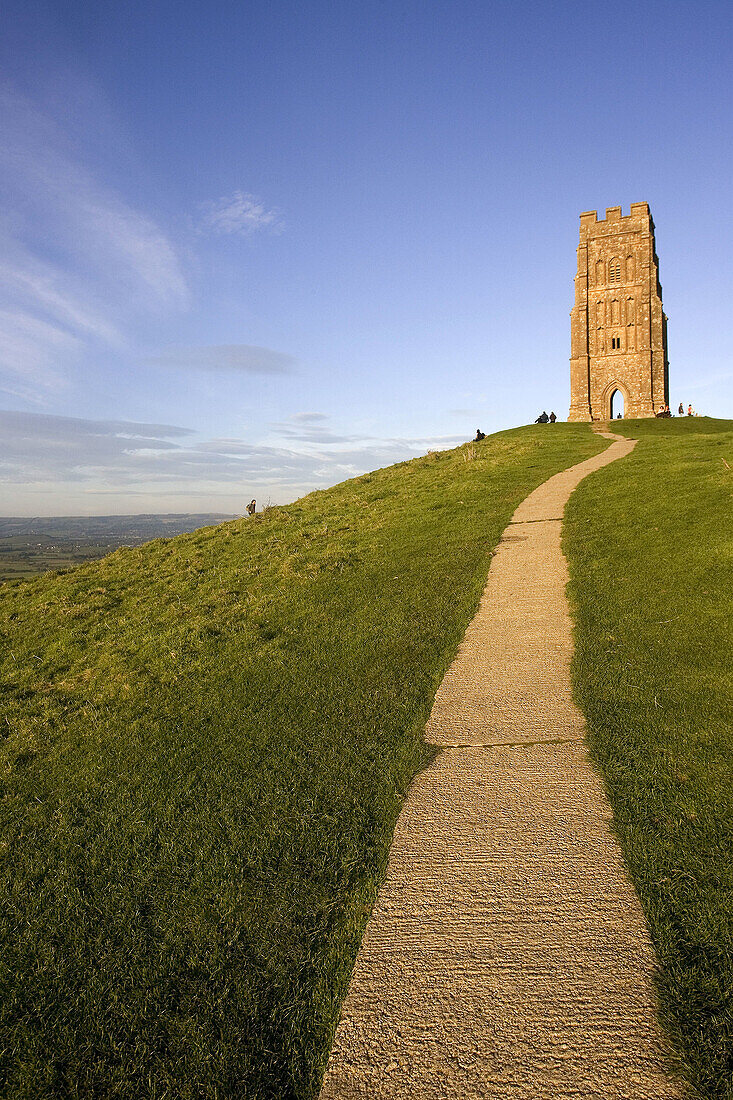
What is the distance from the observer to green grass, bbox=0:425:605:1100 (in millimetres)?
3844

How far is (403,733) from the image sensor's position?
23.7 ft

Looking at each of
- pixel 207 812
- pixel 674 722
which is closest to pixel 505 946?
pixel 207 812

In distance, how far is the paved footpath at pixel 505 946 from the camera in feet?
10.9

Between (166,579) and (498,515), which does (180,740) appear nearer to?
(166,579)

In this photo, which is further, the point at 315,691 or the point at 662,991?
the point at 315,691

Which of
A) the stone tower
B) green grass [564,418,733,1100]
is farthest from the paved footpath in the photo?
the stone tower

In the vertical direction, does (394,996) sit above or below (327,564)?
below

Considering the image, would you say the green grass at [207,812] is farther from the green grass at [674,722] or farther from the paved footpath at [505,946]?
the green grass at [674,722]

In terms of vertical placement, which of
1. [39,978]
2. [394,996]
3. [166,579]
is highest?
[166,579]

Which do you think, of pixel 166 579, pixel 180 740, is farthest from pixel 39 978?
pixel 166 579

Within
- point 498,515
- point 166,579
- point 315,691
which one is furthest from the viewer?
point 498,515

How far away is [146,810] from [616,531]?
1292cm

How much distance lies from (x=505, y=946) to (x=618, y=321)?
206 ft

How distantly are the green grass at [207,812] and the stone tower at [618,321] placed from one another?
1910 inches
